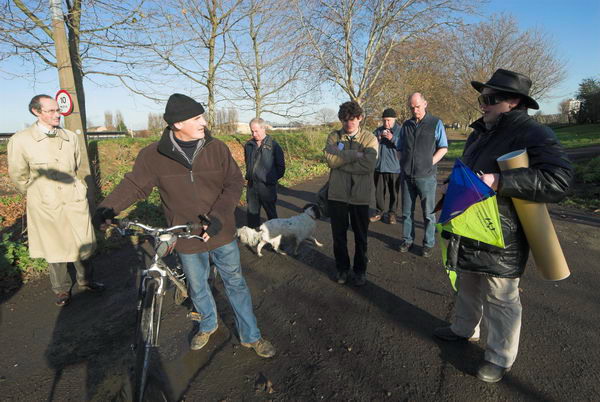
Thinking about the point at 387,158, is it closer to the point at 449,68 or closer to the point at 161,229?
the point at 161,229

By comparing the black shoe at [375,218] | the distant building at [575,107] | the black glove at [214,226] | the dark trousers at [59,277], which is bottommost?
the black shoe at [375,218]

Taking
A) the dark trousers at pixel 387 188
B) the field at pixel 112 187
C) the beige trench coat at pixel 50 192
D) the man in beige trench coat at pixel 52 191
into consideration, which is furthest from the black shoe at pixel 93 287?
the dark trousers at pixel 387 188

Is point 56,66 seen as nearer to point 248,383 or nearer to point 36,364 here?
point 36,364

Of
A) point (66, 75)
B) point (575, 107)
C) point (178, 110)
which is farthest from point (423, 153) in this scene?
point (575, 107)

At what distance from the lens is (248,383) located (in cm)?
261

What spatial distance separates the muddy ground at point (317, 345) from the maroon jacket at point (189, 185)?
3.65 ft

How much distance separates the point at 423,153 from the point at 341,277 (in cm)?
209

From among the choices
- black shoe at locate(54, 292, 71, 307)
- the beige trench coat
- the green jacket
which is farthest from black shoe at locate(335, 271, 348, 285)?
black shoe at locate(54, 292, 71, 307)

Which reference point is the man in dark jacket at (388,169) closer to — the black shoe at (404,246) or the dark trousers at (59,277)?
the black shoe at (404,246)

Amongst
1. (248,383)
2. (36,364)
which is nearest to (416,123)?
(248,383)

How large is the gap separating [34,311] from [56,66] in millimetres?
4257

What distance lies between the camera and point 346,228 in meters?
4.02

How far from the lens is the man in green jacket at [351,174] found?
12.0 feet

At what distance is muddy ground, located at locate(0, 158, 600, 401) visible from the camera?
2.53 meters
